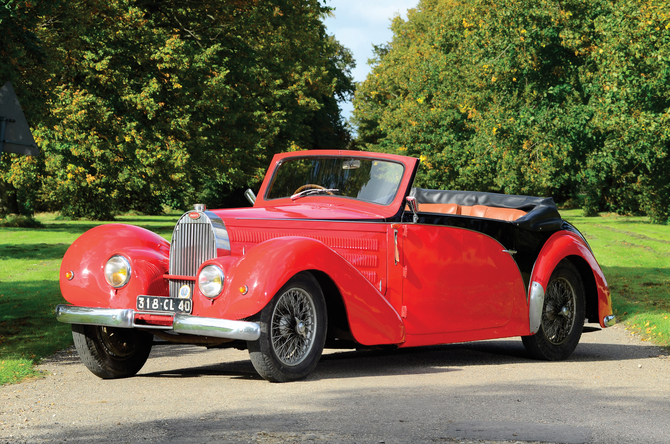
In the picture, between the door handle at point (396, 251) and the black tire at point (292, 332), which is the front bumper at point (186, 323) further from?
the door handle at point (396, 251)

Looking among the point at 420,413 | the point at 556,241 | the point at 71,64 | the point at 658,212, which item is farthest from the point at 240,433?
the point at 658,212

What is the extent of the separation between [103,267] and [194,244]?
0.81m

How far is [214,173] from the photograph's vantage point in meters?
26.7

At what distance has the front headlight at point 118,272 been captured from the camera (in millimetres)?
6195

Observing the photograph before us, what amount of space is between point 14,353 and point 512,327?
16.5 feet

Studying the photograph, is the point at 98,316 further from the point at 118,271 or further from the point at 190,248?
the point at 190,248

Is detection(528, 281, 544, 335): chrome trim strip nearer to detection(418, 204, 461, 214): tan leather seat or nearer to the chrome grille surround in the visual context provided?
detection(418, 204, 461, 214): tan leather seat

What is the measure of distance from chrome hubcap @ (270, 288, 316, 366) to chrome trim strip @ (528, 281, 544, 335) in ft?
8.87

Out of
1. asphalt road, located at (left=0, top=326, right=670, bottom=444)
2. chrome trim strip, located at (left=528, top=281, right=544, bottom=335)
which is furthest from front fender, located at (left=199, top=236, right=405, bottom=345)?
chrome trim strip, located at (left=528, top=281, right=544, bottom=335)

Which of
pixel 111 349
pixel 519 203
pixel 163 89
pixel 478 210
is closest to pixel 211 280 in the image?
pixel 111 349

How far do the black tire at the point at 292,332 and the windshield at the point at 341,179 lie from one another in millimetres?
1445

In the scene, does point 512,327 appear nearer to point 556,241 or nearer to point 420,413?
point 556,241

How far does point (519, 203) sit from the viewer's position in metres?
8.36

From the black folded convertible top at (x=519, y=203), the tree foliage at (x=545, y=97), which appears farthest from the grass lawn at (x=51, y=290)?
the tree foliage at (x=545, y=97)
